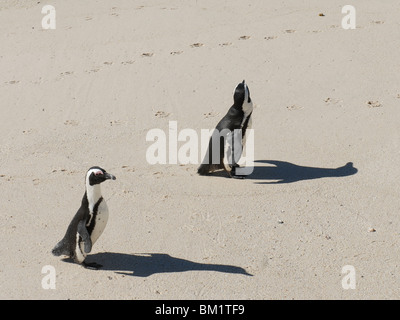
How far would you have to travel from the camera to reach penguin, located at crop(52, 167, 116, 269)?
5.17m

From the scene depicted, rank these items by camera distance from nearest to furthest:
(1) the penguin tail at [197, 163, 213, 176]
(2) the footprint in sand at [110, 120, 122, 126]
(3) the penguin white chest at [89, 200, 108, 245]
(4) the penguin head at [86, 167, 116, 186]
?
(4) the penguin head at [86, 167, 116, 186], (3) the penguin white chest at [89, 200, 108, 245], (1) the penguin tail at [197, 163, 213, 176], (2) the footprint in sand at [110, 120, 122, 126]

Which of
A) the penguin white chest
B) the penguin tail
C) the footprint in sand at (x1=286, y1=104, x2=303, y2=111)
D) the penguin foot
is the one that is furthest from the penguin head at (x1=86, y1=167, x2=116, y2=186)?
the footprint in sand at (x1=286, y1=104, x2=303, y2=111)

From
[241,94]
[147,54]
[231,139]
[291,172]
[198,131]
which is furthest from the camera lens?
[147,54]

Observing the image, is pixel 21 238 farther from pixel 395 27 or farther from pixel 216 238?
pixel 395 27

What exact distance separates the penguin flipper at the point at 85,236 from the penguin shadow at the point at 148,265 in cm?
29

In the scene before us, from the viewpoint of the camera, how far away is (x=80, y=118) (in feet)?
26.7

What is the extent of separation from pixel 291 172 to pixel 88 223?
2357mm

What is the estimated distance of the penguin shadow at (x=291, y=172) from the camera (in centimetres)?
672

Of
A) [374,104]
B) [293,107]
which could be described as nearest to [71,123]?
[293,107]

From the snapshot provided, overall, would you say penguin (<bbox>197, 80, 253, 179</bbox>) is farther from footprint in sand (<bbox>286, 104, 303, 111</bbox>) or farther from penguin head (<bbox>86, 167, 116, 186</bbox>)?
penguin head (<bbox>86, 167, 116, 186</bbox>)

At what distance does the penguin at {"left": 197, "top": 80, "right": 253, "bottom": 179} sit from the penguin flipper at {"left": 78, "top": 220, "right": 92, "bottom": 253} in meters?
1.86

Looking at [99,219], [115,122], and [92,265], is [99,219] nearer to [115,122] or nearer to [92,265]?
[92,265]

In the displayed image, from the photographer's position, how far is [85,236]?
518 centimetres

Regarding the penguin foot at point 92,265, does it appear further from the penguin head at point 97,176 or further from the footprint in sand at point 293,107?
the footprint in sand at point 293,107
